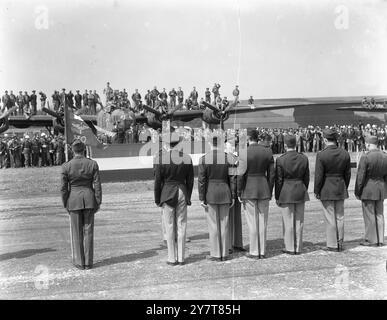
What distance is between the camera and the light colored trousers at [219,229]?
7.18m

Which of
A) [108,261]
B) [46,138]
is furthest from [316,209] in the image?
[46,138]

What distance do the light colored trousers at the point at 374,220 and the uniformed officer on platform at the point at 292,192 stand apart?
4.27 ft

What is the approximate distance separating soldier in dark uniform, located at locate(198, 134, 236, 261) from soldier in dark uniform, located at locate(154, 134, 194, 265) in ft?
0.94

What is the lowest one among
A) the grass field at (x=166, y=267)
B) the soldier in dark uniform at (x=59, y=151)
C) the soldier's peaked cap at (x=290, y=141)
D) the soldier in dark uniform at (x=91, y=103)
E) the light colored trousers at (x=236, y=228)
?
the grass field at (x=166, y=267)

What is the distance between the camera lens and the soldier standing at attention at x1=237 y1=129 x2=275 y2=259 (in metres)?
7.30

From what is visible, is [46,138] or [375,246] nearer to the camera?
[375,246]

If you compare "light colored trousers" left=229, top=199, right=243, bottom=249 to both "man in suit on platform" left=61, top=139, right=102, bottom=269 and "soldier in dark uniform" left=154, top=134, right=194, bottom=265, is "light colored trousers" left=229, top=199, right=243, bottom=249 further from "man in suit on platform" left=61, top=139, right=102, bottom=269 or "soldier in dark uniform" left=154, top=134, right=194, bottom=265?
"man in suit on platform" left=61, top=139, right=102, bottom=269

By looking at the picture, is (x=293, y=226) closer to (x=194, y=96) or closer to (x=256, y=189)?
(x=256, y=189)

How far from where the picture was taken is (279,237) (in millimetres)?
Result: 8828

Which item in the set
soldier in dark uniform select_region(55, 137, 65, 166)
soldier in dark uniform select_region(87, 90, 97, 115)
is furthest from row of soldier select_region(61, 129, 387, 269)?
soldier in dark uniform select_region(87, 90, 97, 115)

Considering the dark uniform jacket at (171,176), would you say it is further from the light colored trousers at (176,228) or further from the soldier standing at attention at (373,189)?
the soldier standing at attention at (373,189)

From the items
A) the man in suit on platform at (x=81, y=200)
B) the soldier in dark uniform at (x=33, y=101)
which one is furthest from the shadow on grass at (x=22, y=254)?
the soldier in dark uniform at (x=33, y=101)

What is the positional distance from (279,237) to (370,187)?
1937 millimetres

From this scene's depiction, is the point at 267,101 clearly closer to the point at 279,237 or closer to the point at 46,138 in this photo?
the point at 46,138
